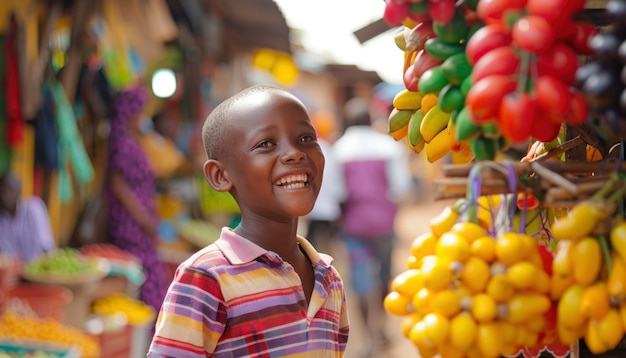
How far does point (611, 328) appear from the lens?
1394mm

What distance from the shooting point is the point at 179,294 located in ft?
6.10

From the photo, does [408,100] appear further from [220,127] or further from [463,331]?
[463,331]

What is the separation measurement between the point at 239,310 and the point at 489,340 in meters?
0.67

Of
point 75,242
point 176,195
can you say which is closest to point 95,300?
point 75,242

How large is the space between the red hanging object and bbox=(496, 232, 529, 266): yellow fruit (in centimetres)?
416

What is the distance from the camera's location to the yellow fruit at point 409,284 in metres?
1.51

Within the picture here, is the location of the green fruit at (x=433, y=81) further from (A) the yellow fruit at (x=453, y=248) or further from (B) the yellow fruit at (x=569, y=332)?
(B) the yellow fruit at (x=569, y=332)

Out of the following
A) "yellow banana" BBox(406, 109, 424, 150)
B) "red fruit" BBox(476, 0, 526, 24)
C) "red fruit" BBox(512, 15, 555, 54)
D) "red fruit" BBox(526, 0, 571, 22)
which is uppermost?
"red fruit" BBox(476, 0, 526, 24)

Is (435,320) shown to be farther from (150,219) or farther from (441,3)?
(150,219)

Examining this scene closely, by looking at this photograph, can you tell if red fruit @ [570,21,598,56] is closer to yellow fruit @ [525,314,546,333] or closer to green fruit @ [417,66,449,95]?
green fruit @ [417,66,449,95]

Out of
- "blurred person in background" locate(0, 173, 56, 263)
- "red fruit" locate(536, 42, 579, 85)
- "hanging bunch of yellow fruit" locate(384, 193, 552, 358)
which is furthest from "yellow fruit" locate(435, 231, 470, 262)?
"blurred person in background" locate(0, 173, 56, 263)

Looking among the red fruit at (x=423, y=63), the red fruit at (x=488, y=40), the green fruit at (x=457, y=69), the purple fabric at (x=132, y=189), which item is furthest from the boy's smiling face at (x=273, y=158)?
the purple fabric at (x=132, y=189)

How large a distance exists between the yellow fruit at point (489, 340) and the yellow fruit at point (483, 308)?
0.01m

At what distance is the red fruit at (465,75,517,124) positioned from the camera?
1.40m
